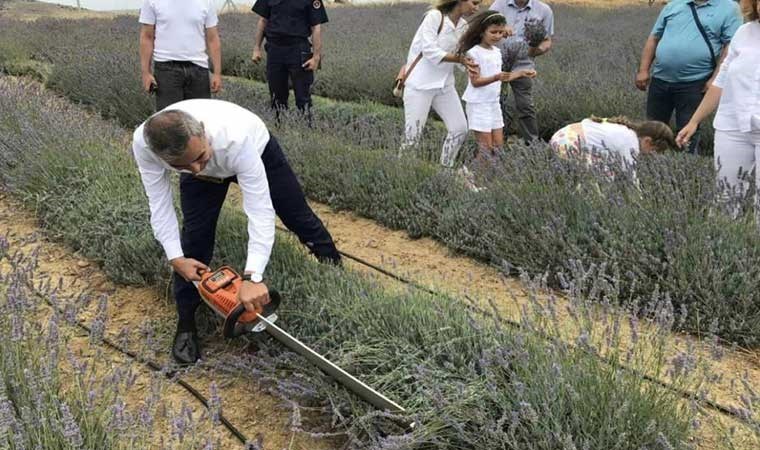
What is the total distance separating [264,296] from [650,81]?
12.3 feet

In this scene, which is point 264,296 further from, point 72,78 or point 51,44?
point 51,44

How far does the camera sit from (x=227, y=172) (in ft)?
8.46

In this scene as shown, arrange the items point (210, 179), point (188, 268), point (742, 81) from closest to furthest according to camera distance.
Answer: point (188, 268)
point (210, 179)
point (742, 81)

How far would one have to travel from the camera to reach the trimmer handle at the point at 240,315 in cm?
230

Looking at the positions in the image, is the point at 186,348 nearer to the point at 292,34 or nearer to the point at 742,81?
the point at 742,81

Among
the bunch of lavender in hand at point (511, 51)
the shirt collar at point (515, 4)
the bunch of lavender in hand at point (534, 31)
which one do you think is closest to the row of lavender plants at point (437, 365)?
the bunch of lavender in hand at point (511, 51)

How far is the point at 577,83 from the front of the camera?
720cm

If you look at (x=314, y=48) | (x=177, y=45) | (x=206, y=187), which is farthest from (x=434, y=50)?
(x=206, y=187)

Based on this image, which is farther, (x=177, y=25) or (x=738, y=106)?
(x=177, y=25)

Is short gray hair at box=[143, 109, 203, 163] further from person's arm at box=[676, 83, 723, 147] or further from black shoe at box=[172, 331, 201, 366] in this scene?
person's arm at box=[676, 83, 723, 147]

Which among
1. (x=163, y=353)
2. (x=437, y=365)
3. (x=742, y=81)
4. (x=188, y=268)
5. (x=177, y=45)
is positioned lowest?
(x=163, y=353)

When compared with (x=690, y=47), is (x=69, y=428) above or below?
below

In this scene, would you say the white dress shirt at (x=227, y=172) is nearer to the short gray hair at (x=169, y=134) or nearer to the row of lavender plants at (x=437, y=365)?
the short gray hair at (x=169, y=134)

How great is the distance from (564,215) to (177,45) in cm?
302
